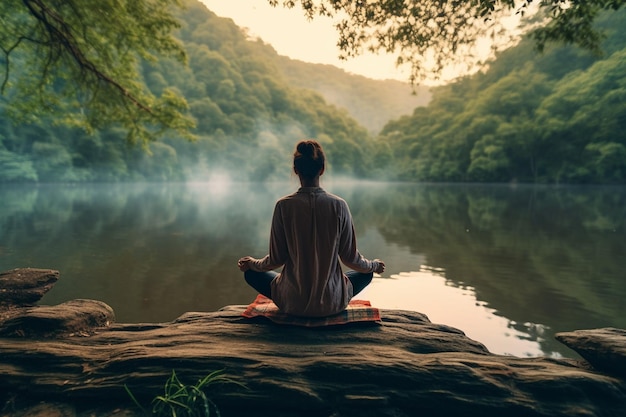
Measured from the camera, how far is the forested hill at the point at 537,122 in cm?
3516

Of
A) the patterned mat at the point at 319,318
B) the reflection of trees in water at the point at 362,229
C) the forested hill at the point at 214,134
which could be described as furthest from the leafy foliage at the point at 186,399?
the forested hill at the point at 214,134

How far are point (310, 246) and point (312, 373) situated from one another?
0.85 m

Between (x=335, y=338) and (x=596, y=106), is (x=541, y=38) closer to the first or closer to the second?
(x=335, y=338)

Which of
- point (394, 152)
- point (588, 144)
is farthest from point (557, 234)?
point (394, 152)

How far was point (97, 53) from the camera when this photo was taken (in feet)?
26.7

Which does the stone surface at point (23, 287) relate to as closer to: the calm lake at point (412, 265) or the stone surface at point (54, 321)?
the stone surface at point (54, 321)

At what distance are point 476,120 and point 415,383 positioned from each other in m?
50.5

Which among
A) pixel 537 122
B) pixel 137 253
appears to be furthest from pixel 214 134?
pixel 137 253

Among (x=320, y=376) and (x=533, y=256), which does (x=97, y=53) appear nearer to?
(x=320, y=376)

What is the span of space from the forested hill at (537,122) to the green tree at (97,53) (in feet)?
126

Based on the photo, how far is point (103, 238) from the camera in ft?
37.6

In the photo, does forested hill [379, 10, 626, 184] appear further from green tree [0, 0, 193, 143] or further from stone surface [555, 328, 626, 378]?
stone surface [555, 328, 626, 378]

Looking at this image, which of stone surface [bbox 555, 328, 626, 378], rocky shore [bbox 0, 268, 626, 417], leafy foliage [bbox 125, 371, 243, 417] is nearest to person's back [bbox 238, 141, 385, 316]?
rocky shore [bbox 0, 268, 626, 417]

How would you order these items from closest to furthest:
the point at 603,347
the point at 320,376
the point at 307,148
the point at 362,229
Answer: the point at 320,376 → the point at 603,347 → the point at 307,148 → the point at 362,229
